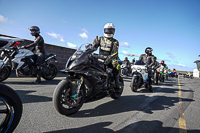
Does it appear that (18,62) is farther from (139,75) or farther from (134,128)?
(139,75)

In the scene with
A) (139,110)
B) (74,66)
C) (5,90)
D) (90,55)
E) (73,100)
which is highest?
(90,55)

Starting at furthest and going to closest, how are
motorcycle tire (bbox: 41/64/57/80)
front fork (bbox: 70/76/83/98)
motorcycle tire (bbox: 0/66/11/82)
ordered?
motorcycle tire (bbox: 41/64/57/80) < motorcycle tire (bbox: 0/66/11/82) < front fork (bbox: 70/76/83/98)

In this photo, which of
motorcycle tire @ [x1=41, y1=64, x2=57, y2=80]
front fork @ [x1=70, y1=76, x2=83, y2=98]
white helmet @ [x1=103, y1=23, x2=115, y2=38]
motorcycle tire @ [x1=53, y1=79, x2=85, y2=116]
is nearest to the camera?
motorcycle tire @ [x1=53, y1=79, x2=85, y2=116]

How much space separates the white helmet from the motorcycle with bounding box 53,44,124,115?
1045 mm

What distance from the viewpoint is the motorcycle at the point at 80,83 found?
8.13 ft

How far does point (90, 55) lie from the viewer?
118 inches

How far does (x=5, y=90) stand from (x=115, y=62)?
2715 millimetres

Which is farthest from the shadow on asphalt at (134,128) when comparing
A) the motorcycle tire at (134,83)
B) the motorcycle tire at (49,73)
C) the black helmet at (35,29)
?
the black helmet at (35,29)

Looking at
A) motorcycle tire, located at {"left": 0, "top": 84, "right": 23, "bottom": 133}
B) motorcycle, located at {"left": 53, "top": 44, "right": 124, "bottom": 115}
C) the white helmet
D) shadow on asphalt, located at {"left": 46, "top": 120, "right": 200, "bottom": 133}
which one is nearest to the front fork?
motorcycle, located at {"left": 53, "top": 44, "right": 124, "bottom": 115}

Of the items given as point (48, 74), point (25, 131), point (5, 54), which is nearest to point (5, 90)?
point (25, 131)

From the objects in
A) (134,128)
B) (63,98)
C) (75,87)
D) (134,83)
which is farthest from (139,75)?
(63,98)

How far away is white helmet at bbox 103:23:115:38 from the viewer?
3.94 meters

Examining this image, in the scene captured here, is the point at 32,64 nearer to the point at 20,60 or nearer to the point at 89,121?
the point at 20,60

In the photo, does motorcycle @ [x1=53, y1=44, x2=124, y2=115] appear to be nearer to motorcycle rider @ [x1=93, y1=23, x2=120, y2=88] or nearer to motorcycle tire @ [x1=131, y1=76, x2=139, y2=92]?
motorcycle rider @ [x1=93, y1=23, x2=120, y2=88]
